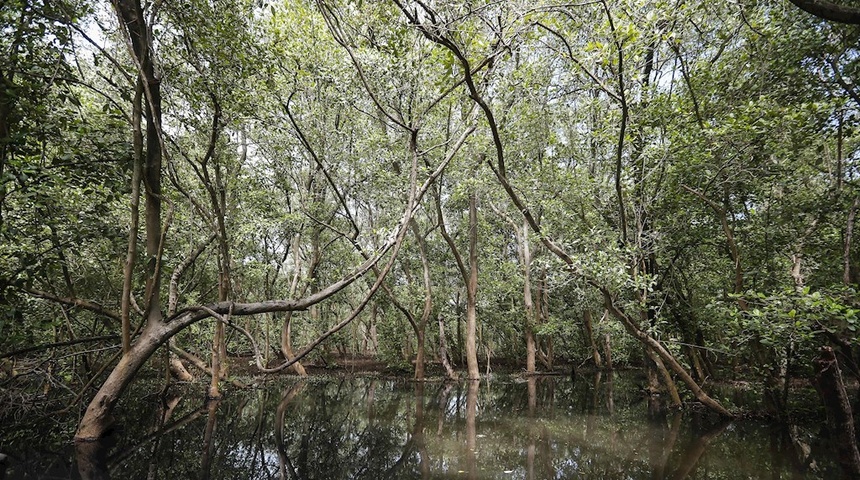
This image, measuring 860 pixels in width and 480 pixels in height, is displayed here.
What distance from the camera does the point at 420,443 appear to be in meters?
7.81

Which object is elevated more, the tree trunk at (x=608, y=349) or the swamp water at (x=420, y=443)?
the tree trunk at (x=608, y=349)

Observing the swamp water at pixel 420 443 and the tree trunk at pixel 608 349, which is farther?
the tree trunk at pixel 608 349

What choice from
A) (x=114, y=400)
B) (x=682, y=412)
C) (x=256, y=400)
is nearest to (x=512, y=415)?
(x=682, y=412)

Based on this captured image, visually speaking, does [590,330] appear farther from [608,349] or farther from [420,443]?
[420,443]

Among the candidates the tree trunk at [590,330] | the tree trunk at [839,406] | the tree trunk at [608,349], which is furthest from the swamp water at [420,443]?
the tree trunk at [608,349]

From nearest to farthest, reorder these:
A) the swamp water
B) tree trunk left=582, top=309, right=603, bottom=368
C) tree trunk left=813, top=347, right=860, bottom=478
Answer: tree trunk left=813, top=347, right=860, bottom=478 < the swamp water < tree trunk left=582, top=309, right=603, bottom=368

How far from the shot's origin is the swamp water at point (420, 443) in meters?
6.02

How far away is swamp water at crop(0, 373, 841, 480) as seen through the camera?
6.02m

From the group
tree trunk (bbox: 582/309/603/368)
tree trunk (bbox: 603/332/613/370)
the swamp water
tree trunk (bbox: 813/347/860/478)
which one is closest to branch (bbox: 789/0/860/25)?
tree trunk (bbox: 813/347/860/478)

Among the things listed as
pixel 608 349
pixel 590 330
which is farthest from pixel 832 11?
pixel 608 349

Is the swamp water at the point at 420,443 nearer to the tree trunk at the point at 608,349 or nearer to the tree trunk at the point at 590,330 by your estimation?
the tree trunk at the point at 590,330

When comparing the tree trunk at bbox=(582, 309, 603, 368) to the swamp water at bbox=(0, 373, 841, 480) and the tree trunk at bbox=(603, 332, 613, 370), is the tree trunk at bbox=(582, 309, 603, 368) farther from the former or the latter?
the swamp water at bbox=(0, 373, 841, 480)

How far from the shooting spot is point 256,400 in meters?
12.6

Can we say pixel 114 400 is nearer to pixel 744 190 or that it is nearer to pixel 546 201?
pixel 546 201
